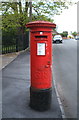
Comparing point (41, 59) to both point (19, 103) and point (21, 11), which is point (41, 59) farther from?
point (21, 11)

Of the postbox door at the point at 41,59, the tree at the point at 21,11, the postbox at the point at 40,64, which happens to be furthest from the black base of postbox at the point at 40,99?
the tree at the point at 21,11

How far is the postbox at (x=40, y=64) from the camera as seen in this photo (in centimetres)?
438

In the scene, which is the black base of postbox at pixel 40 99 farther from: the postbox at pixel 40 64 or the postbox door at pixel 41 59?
the postbox door at pixel 41 59

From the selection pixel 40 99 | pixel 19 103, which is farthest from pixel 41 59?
pixel 19 103

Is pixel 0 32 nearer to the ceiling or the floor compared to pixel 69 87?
nearer to the ceiling

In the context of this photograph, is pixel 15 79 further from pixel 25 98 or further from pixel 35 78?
pixel 35 78

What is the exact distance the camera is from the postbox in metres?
4.38

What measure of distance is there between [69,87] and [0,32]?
1296cm

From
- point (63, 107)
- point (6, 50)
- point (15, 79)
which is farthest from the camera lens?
point (6, 50)

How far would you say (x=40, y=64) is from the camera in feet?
14.5

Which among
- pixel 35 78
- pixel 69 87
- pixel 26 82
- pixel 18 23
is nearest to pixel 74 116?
pixel 35 78

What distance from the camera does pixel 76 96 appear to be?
556cm

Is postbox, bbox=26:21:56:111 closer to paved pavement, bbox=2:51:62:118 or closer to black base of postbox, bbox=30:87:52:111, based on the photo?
black base of postbox, bbox=30:87:52:111

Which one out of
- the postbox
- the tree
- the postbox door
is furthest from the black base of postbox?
the tree
